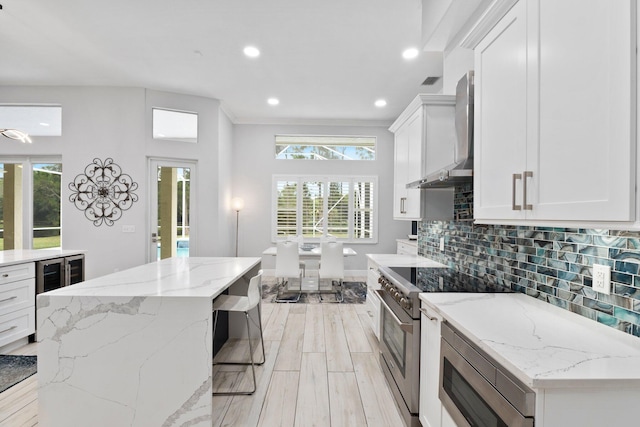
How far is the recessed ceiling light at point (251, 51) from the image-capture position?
3551mm

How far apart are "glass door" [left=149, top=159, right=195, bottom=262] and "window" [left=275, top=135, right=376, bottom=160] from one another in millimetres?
1975

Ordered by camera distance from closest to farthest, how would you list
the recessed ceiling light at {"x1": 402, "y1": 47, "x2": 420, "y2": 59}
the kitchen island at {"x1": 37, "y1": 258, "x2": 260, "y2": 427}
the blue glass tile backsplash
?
the blue glass tile backsplash, the kitchen island at {"x1": 37, "y1": 258, "x2": 260, "y2": 427}, the recessed ceiling light at {"x1": 402, "y1": 47, "x2": 420, "y2": 59}

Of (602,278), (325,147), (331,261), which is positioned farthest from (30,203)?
(602,278)

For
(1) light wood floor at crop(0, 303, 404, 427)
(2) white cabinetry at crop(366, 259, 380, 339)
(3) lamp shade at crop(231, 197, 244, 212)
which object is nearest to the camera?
(1) light wood floor at crop(0, 303, 404, 427)

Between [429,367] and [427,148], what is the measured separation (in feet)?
5.57

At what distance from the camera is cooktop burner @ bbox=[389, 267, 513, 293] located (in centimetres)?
185

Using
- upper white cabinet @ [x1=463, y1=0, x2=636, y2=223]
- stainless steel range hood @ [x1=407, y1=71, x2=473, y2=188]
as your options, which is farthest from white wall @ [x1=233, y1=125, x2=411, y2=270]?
upper white cabinet @ [x1=463, y1=0, x2=636, y2=223]

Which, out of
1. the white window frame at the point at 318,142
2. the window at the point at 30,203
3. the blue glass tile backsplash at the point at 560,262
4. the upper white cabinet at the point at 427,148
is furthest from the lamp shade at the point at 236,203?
the blue glass tile backsplash at the point at 560,262

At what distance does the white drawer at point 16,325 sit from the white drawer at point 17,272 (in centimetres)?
32

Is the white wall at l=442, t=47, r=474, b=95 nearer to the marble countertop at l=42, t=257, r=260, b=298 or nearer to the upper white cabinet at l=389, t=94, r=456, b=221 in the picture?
the upper white cabinet at l=389, t=94, r=456, b=221

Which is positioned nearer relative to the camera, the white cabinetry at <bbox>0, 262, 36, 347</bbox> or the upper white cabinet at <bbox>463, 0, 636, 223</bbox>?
the upper white cabinet at <bbox>463, 0, 636, 223</bbox>

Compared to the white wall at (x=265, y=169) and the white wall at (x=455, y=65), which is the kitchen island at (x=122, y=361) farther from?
the white wall at (x=265, y=169)

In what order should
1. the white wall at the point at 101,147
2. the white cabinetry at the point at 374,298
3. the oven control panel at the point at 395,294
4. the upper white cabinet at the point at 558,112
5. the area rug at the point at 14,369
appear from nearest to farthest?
the upper white cabinet at the point at 558,112 < the oven control panel at the point at 395,294 < the area rug at the point at 14,369 < the white cabinetry at the point at 374,298 < the white wall at the point at 101,147

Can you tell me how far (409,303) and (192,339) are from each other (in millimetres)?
1285
